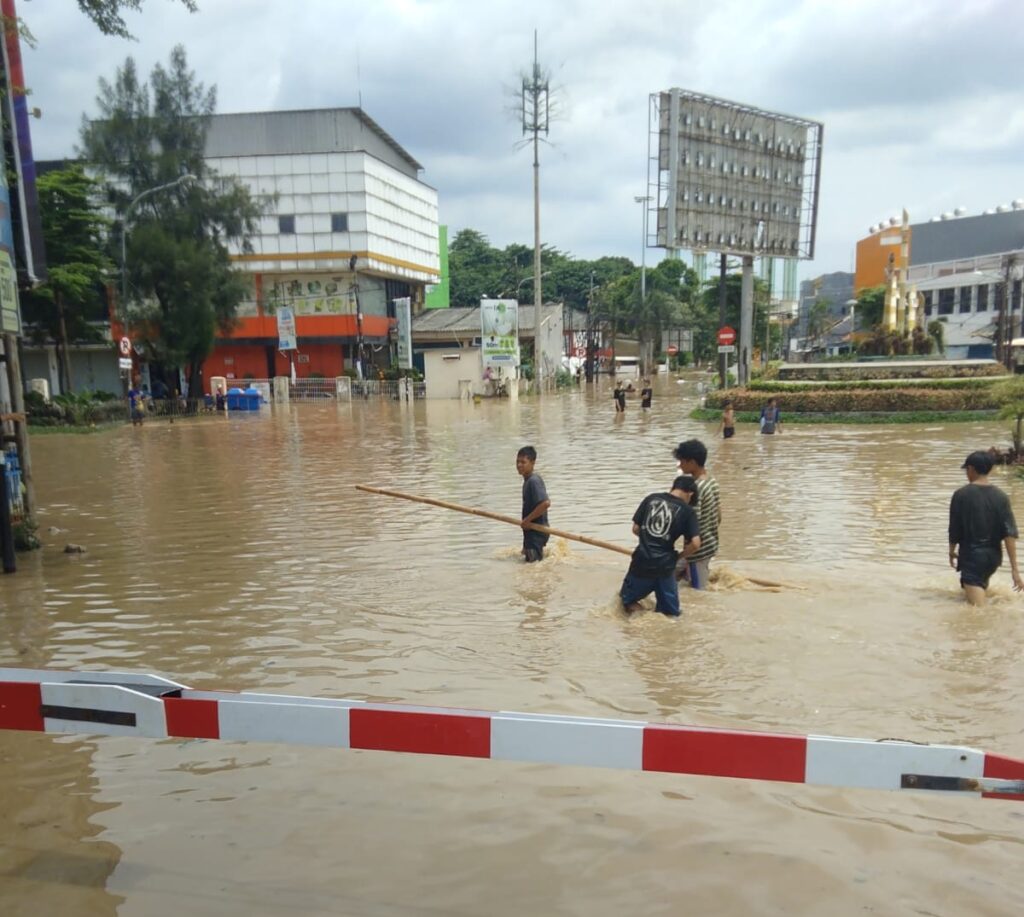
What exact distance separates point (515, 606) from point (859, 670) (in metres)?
2.92

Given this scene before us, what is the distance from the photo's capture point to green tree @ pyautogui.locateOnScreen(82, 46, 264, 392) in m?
39.3

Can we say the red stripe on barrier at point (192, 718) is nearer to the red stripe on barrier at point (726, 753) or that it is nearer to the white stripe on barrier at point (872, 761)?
the red stripe on barrier at point (726, 753)

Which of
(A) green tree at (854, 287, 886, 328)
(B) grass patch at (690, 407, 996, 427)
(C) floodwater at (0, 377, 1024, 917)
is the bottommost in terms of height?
(B) grass patch at (690, 407, 996, 427)

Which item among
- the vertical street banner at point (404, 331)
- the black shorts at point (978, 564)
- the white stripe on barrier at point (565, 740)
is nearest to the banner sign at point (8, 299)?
the white stripe on barrier at point (565, 740)

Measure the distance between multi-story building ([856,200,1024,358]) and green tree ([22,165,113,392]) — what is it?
153 ft

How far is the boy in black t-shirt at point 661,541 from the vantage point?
624cm

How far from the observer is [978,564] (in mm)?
6777

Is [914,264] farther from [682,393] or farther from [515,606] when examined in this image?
[515,606]

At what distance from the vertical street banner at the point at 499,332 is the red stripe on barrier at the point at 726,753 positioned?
4409cm

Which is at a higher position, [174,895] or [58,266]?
[58,266]

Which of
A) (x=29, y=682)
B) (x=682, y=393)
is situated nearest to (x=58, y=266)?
(x=682, y=393)

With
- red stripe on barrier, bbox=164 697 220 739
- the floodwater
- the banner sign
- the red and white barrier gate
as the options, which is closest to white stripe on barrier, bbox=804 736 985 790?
the red and white barrier gate

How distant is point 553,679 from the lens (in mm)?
5691

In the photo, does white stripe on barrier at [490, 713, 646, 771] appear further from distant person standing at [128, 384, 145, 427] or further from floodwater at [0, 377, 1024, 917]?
distant person standing at [128, 384, 145, 427]
